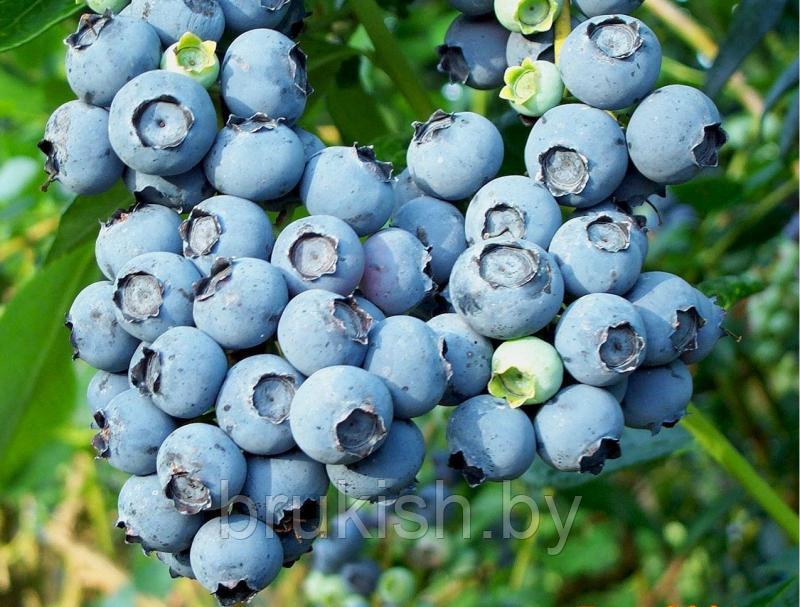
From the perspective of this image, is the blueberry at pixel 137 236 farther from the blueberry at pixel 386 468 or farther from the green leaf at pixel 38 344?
the green leaf at pixel 38 344

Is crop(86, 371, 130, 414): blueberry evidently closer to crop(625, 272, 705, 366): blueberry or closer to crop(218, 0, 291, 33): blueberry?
crop(218, 0, 291, 33): blueberry

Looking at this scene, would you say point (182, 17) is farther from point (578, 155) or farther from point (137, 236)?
point (578, 155)

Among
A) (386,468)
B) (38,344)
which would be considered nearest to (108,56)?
(386,468)

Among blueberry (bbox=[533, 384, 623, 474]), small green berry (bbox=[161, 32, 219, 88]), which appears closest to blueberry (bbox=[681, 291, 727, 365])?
blueberry (bbox=[533, 384, 623, 474])

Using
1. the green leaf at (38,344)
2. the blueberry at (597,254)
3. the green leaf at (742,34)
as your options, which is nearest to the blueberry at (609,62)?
the blueberry at (597,254)

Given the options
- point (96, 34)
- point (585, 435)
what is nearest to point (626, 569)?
point (585, 435)

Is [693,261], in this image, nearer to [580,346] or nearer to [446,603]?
[446,603]
